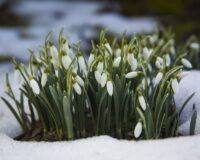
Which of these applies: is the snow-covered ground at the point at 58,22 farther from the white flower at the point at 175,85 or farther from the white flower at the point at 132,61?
the white flower at the point at 175,85

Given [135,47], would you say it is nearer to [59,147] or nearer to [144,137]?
[144,137]

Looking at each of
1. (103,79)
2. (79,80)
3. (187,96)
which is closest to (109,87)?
(103,79)

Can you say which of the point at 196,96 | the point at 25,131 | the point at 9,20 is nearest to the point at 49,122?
the point at 25,131

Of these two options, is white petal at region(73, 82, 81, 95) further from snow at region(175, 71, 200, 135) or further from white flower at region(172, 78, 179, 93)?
snow at region(175, 71, 200, 135)

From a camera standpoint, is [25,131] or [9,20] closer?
[25,131]

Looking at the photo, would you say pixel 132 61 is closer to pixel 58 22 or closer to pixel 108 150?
pixel 108 150

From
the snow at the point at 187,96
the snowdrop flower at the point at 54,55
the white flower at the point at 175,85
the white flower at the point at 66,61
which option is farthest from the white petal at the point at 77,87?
the snow at the point at 187,96

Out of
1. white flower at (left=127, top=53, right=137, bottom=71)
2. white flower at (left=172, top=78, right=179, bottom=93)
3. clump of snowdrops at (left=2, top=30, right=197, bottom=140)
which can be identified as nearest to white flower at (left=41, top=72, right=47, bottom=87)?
clump of snowdrops at (left=2, top=30, right=197, bottom=140)
